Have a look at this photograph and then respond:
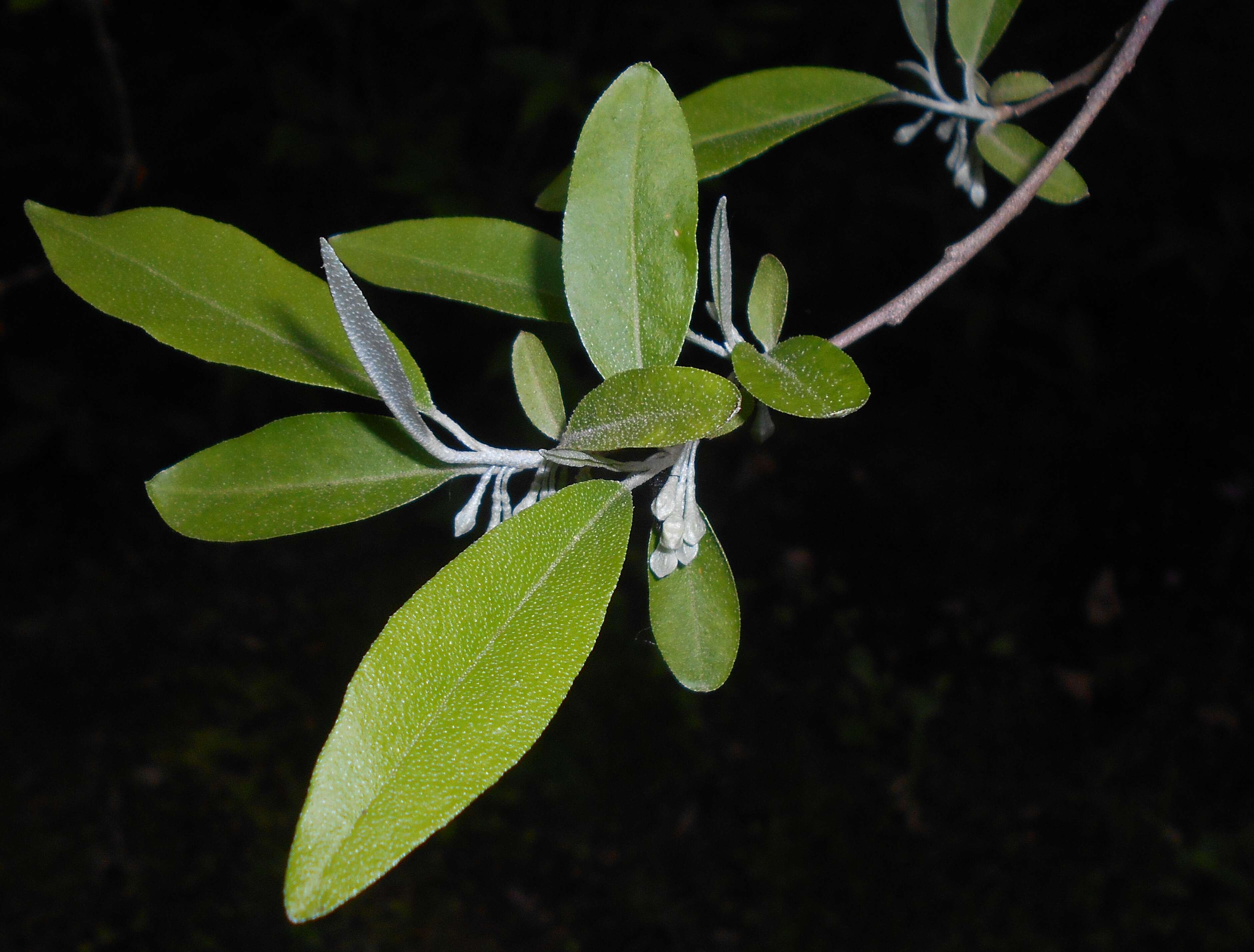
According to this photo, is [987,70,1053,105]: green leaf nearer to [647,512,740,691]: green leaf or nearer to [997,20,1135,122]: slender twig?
[997,20,1135,122]: slender twig

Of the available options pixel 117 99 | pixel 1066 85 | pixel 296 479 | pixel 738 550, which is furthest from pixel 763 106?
pixel 738 550

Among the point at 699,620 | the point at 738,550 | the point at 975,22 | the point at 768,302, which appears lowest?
the point at 738,550

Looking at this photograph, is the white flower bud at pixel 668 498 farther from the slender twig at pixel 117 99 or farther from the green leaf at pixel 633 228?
the slender twig at pixel 117 99

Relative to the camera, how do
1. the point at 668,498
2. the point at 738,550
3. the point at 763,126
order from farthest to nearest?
1. the point at 738,550
2. the point at 763,126
3. the point at 668,498

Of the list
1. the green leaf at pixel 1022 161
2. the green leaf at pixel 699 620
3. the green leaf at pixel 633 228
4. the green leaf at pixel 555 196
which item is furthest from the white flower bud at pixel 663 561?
the green leaf at pixel 1022 161

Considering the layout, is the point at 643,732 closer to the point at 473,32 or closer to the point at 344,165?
the point at 344,165

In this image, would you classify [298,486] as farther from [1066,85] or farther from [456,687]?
[1066,85]
